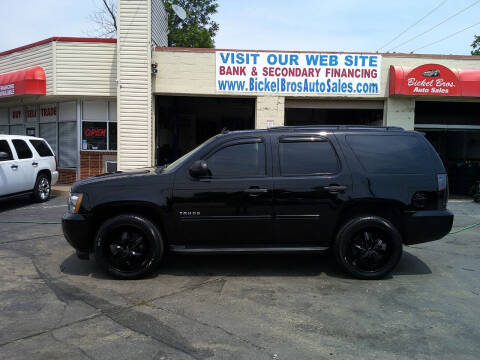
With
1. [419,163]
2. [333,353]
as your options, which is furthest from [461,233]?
[333,353]

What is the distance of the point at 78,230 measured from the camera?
192 inches

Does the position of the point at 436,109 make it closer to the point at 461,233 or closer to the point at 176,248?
the point at 461,233

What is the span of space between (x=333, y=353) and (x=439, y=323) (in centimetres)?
131

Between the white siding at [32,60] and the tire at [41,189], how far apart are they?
4.23 metres

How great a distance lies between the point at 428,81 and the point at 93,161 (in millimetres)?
12033

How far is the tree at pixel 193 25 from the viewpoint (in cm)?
2842

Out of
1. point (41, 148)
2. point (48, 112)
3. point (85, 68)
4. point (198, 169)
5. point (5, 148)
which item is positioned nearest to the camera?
point (198, 169)

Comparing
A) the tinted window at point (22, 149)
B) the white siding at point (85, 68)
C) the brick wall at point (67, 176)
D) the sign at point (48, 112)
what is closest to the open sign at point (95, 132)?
the white siding at point (85, 68)

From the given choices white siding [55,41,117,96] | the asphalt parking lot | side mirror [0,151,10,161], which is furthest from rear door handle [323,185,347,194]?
white siding [55,41,117,96]

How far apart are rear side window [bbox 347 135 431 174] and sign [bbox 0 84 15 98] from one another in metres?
13.9

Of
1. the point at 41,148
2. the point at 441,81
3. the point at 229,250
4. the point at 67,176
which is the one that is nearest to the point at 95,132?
the point at 67,176

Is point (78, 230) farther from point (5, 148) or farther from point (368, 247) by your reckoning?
point (5, 148)

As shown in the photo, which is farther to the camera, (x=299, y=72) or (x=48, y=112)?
(x=48, y=112)

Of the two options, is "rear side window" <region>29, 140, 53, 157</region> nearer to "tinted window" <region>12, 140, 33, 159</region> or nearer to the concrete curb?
"tinted window" <region>12, 140, 33, 159</region>
